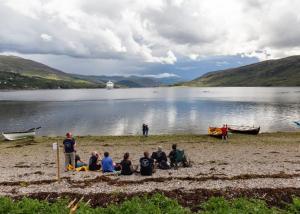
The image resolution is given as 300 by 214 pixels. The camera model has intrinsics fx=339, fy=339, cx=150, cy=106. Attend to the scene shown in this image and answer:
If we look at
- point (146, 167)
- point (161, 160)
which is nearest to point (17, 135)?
point (161, 160)

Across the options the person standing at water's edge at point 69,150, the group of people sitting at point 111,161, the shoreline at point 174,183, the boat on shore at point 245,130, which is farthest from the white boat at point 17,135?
the person standing at water's edge at point 69,150

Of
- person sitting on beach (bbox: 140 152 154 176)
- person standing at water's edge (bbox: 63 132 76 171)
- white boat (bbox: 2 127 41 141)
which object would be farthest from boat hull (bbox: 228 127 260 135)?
person standing at water's edge (bbox: 63 132 76 171)

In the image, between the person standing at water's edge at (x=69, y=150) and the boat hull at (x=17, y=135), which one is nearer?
the person standing at water's edge at (x=69, y=150)

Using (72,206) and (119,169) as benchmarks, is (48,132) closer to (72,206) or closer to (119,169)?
(119,169)

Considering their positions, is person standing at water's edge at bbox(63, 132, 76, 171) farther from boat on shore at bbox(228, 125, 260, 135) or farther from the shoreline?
boat on shore at bbox(228, 125, 260, 135)

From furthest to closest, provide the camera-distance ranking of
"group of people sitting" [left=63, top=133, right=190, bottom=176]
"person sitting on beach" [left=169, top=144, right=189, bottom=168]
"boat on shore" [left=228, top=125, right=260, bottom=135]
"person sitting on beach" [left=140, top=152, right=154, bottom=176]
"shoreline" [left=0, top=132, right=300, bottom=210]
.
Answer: "boat on shore" [left=228, top=125, right=260, bottom=135]
"person sitting on beach" [left=169, top=144, right=189, bottom=168]
"group of people sitting" [left=63, top=133, right=190, bottom=176]
"person sitting on beach" [left=140, top=152, right=154, bottom=176]
"shoreline" [left=0, top=132, right=300, bottom=210]

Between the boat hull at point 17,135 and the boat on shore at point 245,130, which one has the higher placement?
the boat on shore at point 245,130

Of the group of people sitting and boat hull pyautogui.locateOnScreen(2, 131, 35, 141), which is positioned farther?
boat hull pyautogui.locateOnScreen(2, 131, 35, 141)

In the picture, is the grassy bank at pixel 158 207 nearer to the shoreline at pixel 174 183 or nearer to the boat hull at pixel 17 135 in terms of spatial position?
the shoreline at pixel 174 183

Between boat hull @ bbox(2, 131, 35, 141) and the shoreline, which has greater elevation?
the shoreline

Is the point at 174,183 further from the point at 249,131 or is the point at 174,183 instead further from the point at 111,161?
the point at 249,131

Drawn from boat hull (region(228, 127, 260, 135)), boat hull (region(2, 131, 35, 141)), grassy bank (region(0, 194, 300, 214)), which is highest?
grassy bank (region(0, 194, 300, 214))

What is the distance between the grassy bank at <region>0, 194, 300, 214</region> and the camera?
1514cm

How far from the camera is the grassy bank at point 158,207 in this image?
49.7ft
